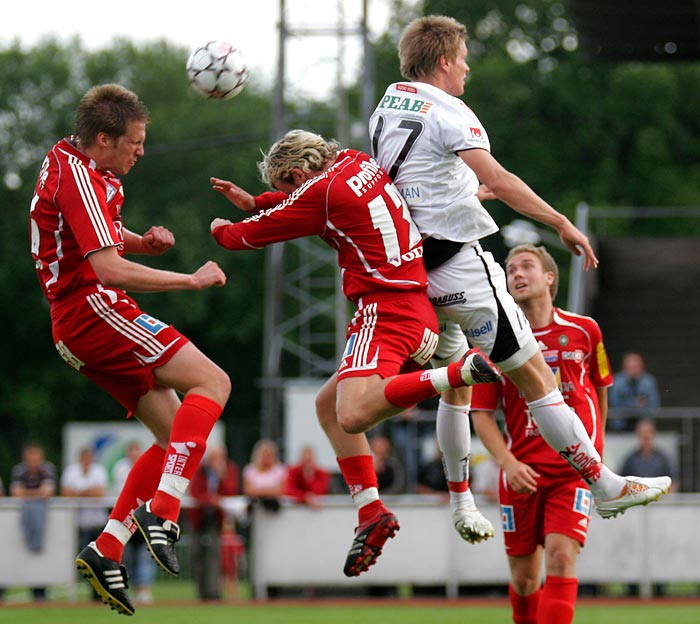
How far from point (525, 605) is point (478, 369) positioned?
2526mm

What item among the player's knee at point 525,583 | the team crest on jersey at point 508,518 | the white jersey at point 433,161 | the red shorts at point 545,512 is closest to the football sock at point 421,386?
the white jersey at point 433,161

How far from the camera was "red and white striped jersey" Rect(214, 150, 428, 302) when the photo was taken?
22.5 feet

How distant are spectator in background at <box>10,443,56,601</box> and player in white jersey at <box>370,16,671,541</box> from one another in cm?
983

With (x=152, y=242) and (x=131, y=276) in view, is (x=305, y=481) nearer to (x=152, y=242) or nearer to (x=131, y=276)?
(x=152, y=242)

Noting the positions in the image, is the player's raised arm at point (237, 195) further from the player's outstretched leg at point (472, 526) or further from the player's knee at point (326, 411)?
the player's outstretched leg at point (472, 526)

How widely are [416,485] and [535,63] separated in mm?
28443

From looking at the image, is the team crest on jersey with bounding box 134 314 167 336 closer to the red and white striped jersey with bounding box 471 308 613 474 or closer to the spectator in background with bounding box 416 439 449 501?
the red and white striped jersey with bounding box 471 308 613 474

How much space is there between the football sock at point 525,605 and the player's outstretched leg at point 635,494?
1.41 meters

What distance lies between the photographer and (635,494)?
7.17 metres

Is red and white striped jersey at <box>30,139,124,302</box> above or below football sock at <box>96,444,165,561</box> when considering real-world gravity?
above

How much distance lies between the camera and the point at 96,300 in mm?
6965

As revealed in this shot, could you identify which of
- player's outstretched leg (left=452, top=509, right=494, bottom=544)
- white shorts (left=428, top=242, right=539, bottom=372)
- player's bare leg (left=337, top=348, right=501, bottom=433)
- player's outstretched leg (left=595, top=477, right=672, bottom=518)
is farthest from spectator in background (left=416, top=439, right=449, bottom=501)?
player's bare leg (left=337, top=348, right=501, bottom=433)

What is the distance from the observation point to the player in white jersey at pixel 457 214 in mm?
6934

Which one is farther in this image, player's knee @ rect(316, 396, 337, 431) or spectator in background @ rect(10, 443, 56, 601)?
spectator in background @ rect(10, 443, 56, 601)
